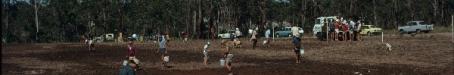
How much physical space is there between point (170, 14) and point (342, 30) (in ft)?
231

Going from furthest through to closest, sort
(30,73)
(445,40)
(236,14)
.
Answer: (236,14), (445,40), (30,73)

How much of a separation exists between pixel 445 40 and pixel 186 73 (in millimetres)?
21926

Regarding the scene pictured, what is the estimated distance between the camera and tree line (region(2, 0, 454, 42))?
105688 millimetres

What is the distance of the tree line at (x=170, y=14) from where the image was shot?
106 metres

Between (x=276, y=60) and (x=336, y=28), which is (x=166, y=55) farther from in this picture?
(x=336, y=28)

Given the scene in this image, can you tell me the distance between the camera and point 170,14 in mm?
114188

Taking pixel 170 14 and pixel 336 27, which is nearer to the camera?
pixel 336 27

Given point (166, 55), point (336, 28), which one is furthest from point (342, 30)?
point (166, 55)

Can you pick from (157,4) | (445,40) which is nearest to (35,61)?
(445,40)

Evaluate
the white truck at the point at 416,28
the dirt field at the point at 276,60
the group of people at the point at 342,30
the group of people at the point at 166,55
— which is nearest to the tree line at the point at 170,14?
the white truck at the point at 416,28

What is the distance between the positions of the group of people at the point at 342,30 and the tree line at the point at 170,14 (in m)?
51.9

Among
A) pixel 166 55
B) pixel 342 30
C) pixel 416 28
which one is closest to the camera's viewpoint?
pixel 166 55

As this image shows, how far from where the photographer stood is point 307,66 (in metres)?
32.8

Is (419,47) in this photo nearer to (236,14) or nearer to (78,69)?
(78,69)
